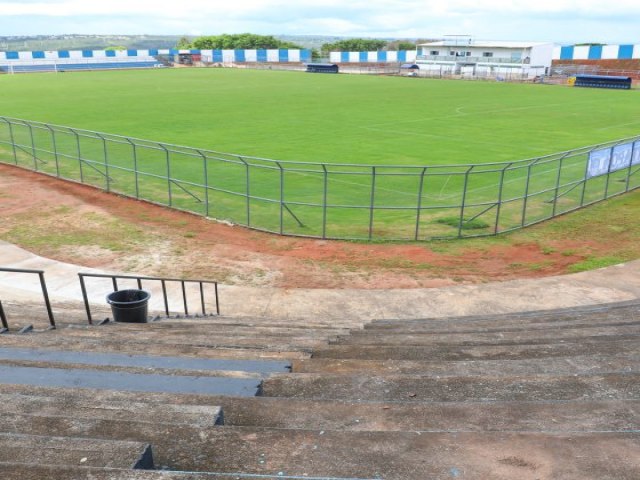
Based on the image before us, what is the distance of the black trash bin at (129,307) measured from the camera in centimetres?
1055

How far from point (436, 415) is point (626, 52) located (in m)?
114

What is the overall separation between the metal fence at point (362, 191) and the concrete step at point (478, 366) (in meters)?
11.8

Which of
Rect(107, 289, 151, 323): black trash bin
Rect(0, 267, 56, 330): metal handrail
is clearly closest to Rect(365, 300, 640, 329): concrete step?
Rect(107, 289, 151, 323): black trash bin

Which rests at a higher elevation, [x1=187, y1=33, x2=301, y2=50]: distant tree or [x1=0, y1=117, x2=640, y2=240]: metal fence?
[x1=187, y1=33, x2=301, y2=50]: distant tree

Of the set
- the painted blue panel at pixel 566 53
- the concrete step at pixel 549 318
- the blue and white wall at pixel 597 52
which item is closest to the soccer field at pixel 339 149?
the concrete step at pixel 549 318

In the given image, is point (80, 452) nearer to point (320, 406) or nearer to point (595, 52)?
point (320, 406)

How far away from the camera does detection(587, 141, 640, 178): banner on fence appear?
23828 mm

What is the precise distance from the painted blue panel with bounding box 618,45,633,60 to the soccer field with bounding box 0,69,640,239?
33802 millimetres

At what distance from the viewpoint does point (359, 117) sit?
46625 millimetres

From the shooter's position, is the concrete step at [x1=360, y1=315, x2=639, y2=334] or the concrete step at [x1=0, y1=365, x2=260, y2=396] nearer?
the concrete step at [x1=0, y1=365, x2=260, y2=396]

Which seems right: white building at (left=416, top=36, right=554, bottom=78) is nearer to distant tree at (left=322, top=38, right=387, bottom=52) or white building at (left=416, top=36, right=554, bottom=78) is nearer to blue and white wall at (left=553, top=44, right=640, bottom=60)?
blue and white wall at (left=553, top=44, right=640, bottom=60)

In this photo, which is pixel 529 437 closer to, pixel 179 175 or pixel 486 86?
pixel 179 175

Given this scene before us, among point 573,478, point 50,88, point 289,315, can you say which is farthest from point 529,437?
point 50,88

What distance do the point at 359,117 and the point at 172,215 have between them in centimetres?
2712
